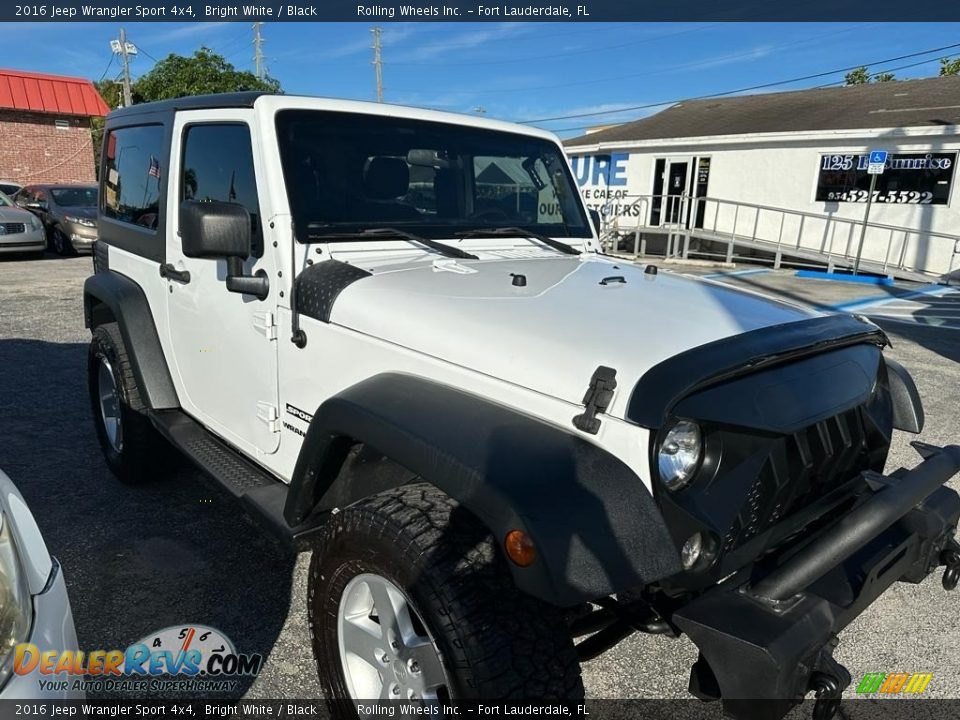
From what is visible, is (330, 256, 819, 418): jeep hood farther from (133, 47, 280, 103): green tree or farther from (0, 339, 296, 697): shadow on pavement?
(133, 47, 280, 103): green tree

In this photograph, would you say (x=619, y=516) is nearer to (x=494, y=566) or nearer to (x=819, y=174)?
(x=494, y=566)

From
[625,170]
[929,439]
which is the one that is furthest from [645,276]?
[625,170]

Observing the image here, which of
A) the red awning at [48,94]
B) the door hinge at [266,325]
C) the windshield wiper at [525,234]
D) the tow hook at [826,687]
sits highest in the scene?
the red awning at [48,94]

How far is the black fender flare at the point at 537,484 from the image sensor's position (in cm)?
154

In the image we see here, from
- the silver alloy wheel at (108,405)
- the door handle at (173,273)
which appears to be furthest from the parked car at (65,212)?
the door handle at (173,273)

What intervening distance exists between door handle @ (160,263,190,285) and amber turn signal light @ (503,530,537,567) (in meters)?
2.24

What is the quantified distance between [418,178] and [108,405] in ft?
8.15

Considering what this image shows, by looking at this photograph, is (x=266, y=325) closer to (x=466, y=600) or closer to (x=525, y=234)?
(x=525, y=234)

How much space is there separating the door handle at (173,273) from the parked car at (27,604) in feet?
4.91

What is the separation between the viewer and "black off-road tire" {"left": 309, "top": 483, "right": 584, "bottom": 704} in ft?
5.49

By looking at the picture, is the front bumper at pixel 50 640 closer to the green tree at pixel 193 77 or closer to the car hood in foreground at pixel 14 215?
the car hood in foreground at pixel 14 215

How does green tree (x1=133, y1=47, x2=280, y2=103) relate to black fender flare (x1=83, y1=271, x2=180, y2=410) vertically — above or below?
above

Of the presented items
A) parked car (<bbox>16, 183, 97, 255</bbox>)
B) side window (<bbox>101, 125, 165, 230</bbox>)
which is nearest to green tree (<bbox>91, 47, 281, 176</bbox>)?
parked car (<bbox>16, 183, 97, 255</bbox>)

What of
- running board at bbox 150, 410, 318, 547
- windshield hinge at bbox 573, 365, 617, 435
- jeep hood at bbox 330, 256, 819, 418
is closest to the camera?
windshield hinge at bbox 573, 365, 617, 435
